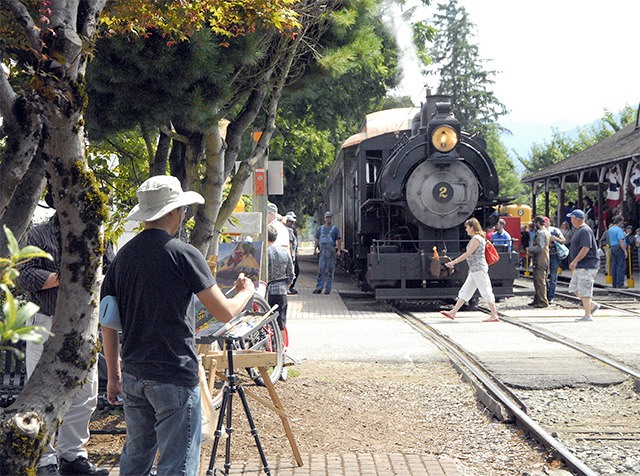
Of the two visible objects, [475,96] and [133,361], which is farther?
[475,96]

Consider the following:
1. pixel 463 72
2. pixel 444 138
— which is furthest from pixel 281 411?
pixel 463 72

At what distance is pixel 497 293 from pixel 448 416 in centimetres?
965

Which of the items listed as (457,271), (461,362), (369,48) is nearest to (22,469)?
(369,48)

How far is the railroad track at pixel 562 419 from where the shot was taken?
257 inches

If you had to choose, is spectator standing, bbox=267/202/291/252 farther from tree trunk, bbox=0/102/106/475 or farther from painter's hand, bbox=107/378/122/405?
tree trunk, bbox=0/102/106/475

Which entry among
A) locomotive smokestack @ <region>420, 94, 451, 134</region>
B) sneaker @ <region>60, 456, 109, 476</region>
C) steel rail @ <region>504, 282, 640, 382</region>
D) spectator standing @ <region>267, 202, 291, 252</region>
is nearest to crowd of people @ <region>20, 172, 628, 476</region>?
sneaker @ <region>60, 456, 109, 476</region>

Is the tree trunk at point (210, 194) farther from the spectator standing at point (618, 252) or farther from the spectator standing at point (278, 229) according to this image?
the spectator standing at point (618, 252)

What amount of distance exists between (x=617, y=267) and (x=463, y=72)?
172 ft

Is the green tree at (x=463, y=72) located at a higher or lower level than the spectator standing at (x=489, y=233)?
higher

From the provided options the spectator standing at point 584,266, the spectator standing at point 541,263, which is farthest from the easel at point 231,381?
the spectator standing at point 541,263

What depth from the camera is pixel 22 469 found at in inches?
141

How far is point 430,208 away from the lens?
17.3 m

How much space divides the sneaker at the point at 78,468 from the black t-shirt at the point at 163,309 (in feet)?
5.66

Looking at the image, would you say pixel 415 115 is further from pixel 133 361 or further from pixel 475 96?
pixel 475 96
